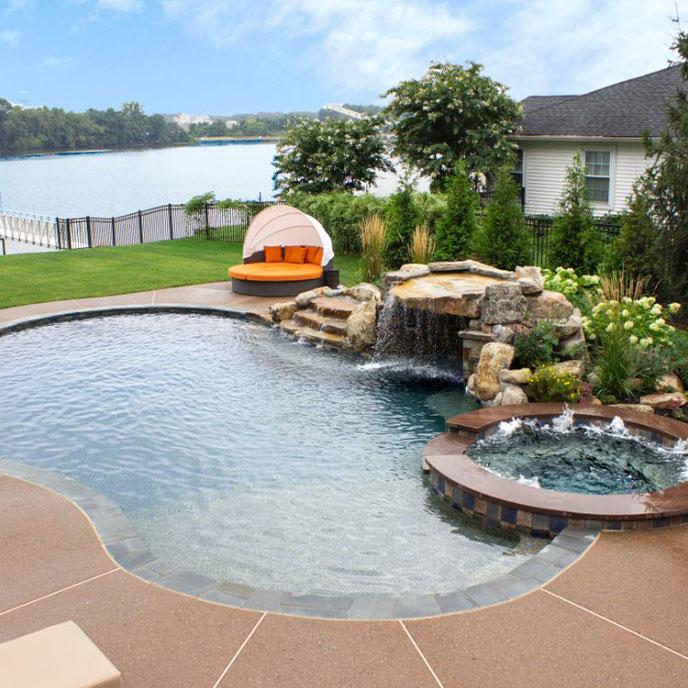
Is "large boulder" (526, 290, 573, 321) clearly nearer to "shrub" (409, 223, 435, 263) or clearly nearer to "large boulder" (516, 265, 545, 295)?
"large boulder" (516, 265, 545, 295)

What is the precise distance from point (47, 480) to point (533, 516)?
13.7 feet

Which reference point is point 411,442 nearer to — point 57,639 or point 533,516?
point 533,516

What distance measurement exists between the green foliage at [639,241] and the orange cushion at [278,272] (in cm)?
604

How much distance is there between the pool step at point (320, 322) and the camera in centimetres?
1260

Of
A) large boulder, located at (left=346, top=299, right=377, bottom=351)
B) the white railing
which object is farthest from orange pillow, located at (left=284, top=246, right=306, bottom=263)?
the white railing

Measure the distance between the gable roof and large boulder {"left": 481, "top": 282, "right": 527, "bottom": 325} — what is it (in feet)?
45.7

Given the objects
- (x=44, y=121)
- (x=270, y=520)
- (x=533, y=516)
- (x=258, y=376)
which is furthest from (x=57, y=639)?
(x=44, y=121)

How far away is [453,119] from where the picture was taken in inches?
971

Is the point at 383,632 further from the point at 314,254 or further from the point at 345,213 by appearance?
the point at 345,213

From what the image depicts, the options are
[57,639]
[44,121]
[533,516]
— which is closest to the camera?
[57,639]

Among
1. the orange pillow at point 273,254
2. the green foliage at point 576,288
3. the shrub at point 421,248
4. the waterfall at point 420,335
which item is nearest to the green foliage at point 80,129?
the orange pillow at point 273,254

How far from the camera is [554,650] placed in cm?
444

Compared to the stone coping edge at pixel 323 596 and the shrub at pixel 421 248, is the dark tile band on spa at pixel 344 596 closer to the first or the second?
the stone coping edge at pixel 323 596

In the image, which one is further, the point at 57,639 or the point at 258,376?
the point at 258,376
